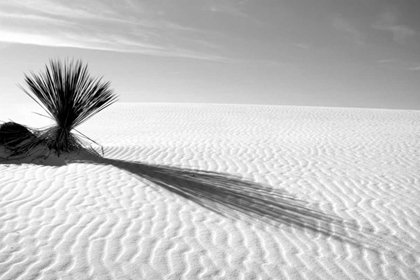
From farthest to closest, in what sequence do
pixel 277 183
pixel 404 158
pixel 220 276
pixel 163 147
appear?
1. pixel 163 147
2. pixel 404 158
3. pixel 277 183
4. pixel 220 276

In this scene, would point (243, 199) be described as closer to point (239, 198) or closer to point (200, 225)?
point (239, 198)

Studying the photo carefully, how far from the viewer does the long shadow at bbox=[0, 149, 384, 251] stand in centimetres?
496

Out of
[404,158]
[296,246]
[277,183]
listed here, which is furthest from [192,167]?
[404,158]

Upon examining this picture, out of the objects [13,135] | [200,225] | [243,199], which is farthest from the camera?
[13,135]

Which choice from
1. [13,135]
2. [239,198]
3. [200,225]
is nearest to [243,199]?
[239,198]

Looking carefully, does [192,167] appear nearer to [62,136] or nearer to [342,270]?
[62,136]

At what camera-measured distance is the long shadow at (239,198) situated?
4.96 metres

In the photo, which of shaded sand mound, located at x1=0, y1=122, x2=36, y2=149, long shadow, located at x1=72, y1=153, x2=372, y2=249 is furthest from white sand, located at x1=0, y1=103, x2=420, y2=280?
shaded sand mound, located at x1=0, y1=122, x2=36, y2=149

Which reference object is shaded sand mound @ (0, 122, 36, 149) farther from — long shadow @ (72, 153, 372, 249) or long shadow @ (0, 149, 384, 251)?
long shadow @ (72, 153, 372, 249)

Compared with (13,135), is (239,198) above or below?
below

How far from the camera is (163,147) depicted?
10.8m

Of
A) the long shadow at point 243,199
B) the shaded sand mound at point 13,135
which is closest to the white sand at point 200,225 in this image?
the long shadow at point 243,199

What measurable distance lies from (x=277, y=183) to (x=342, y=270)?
335 centimetres

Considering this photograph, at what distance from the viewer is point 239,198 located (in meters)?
6.09
